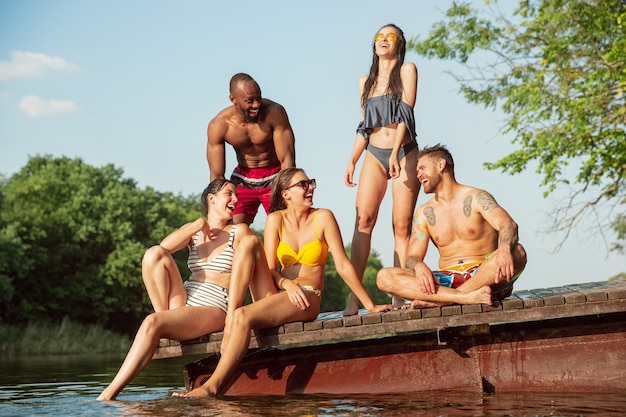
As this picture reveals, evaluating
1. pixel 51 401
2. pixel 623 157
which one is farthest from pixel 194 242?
pixel 623 157

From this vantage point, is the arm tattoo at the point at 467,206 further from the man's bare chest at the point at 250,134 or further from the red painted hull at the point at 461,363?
the man's bare chest at the point at 250,134

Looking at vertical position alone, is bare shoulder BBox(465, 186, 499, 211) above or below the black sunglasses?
below

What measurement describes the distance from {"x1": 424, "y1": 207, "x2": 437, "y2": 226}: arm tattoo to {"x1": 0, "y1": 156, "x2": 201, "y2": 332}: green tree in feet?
93.2

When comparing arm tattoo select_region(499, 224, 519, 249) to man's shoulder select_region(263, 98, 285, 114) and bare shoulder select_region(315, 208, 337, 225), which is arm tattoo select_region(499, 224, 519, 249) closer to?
bare shoulder select_region(315, 208, 337, 225)

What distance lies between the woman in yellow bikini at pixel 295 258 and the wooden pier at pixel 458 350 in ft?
0.66

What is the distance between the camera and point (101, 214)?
40500 mm

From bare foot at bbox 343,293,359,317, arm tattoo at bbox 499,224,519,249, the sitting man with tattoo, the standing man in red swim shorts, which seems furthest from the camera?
the standing man in red swim shorts

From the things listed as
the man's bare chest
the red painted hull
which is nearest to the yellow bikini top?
the red painted hull

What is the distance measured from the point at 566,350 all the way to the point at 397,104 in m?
2.83

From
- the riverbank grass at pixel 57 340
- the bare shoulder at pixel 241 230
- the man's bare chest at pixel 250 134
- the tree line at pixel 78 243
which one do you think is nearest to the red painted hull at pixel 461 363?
the bare shoulder at pixel 241 230

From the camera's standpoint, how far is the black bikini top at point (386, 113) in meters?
8.60

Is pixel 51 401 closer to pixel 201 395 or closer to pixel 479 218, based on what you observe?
pixel 201 395

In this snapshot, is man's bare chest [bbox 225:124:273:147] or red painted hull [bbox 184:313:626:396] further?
man's bare chest [bbox 225:124:273:147]

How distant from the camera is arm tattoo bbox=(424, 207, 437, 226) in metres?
7.88
